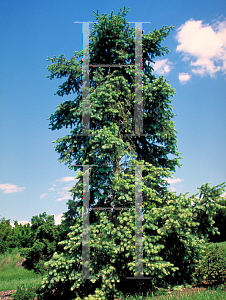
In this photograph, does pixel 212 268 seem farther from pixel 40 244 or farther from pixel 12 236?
pixel 12 236

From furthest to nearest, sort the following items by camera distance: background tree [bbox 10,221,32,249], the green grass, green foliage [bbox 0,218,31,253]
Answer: green foliage [bbox 0,218,31,253]
the green grass
background tree [bbox 10,221,32,249]

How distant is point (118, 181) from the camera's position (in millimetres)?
7848

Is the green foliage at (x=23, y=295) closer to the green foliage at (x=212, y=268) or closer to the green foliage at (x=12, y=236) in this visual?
the green foliage at (x=12, y=236)

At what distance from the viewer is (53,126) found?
34.0 ft

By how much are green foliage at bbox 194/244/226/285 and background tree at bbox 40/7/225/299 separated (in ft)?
2.01

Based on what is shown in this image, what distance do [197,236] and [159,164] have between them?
3067 mm

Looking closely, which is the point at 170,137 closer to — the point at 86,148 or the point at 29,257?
the point at 86,148

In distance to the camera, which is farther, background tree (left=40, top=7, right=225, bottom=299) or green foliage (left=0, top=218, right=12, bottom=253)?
green foliage (left=0, top=218, right=12, bottom=253)

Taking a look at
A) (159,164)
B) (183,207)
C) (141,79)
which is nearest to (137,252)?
(183,207)

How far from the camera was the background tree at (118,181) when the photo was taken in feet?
24.3

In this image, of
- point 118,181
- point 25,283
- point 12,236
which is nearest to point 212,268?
point 118,181

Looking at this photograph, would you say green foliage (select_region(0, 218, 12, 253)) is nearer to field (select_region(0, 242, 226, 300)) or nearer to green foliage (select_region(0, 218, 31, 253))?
green foliage (select_region(0, 218, 31, 253))

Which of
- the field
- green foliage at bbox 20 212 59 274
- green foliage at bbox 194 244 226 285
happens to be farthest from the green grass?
green foliage at bbox 194 244 226 285

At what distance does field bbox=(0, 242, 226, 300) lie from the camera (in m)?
7.41
